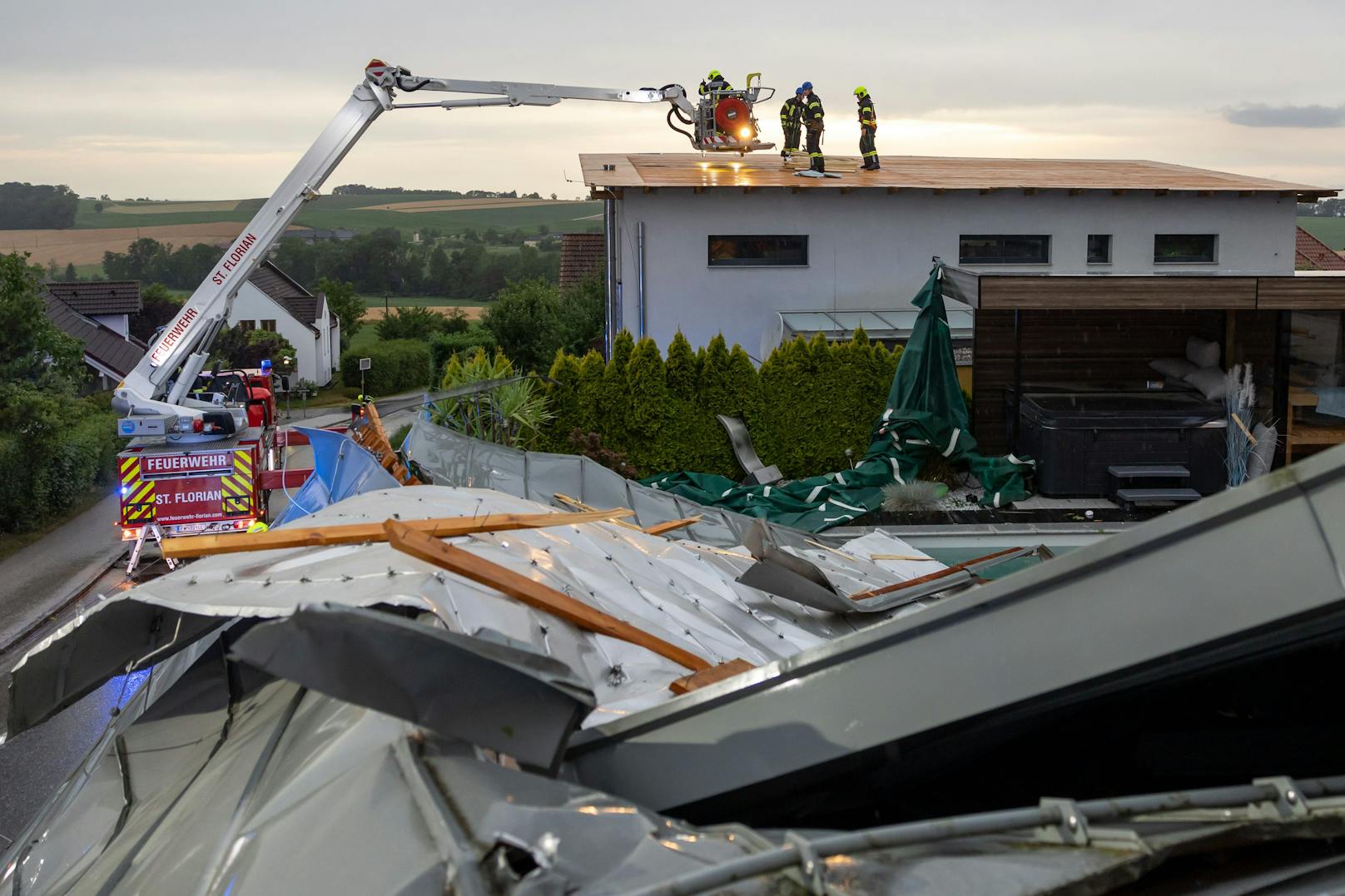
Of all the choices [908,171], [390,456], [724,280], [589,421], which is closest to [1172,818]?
[390,456]

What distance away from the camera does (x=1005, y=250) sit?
23812 millimetres

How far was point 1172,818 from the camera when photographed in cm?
197

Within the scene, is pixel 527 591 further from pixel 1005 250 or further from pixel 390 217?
pixel 390 217

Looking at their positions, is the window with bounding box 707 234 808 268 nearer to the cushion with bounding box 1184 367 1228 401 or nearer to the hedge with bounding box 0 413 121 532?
the cushion with bounding box 1184 367 1228 401

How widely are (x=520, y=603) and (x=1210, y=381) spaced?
1517 cm

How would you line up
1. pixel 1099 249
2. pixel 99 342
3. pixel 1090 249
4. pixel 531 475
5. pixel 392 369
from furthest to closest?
1. pixel 392 369
2. pixel 99 342
3. pixel 1099 249
4. pixel 1090 249
5. pixel 531 475

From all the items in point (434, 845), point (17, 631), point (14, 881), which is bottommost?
point (17, 631)

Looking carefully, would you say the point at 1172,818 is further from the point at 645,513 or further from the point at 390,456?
the point at 390,456

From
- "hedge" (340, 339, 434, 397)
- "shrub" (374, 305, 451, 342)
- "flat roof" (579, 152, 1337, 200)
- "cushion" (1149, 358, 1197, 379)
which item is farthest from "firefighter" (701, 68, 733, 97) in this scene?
"shrub" (374, 305, 451, 342)

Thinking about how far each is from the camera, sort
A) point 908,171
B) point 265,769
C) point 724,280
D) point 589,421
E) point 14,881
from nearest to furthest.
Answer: point 265,769 → point 14,881 → point 589,421 → point 724,280 → point 908,171

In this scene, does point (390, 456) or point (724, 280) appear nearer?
point (390, 456)

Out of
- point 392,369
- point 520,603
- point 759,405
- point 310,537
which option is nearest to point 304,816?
point 520,603

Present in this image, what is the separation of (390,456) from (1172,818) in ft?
25.7

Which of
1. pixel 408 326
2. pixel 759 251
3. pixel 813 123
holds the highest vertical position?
pixel 813 123
